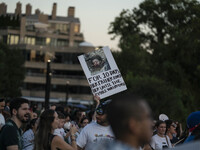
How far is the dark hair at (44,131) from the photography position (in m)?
6.47

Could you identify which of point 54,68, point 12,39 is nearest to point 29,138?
point 54,68

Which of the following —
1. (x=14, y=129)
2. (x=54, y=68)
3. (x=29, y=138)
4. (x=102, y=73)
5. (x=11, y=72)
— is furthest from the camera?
(x=54, y=68)

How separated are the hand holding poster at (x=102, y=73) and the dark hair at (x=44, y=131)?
3170mm

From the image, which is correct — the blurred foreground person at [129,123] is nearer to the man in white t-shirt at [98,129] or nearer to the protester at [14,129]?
the protester at [14,129]

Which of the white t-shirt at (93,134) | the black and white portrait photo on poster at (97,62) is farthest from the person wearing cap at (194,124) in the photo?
the black and white portrait photo on poster at (97,62)

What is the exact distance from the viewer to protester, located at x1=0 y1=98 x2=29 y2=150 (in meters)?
6.10

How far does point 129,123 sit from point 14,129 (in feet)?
10.4

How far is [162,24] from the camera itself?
5359 centimetres

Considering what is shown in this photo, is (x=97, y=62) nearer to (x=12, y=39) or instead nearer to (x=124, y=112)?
(x=124, y=112)

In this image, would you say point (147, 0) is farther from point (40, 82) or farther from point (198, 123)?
point (198, 123)

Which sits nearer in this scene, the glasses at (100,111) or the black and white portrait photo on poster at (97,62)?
the glasses at (100,111)

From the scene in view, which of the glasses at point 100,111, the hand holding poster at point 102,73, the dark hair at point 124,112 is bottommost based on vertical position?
the dark hair at point 124,112

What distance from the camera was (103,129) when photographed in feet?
23.7

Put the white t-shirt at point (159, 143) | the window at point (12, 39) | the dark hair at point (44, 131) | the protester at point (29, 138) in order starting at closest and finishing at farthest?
the dark hair at point (44, 131) < the protester at point (29, 138) < the white t-shirt at point (159, 143) < the window at point (12, 39)
